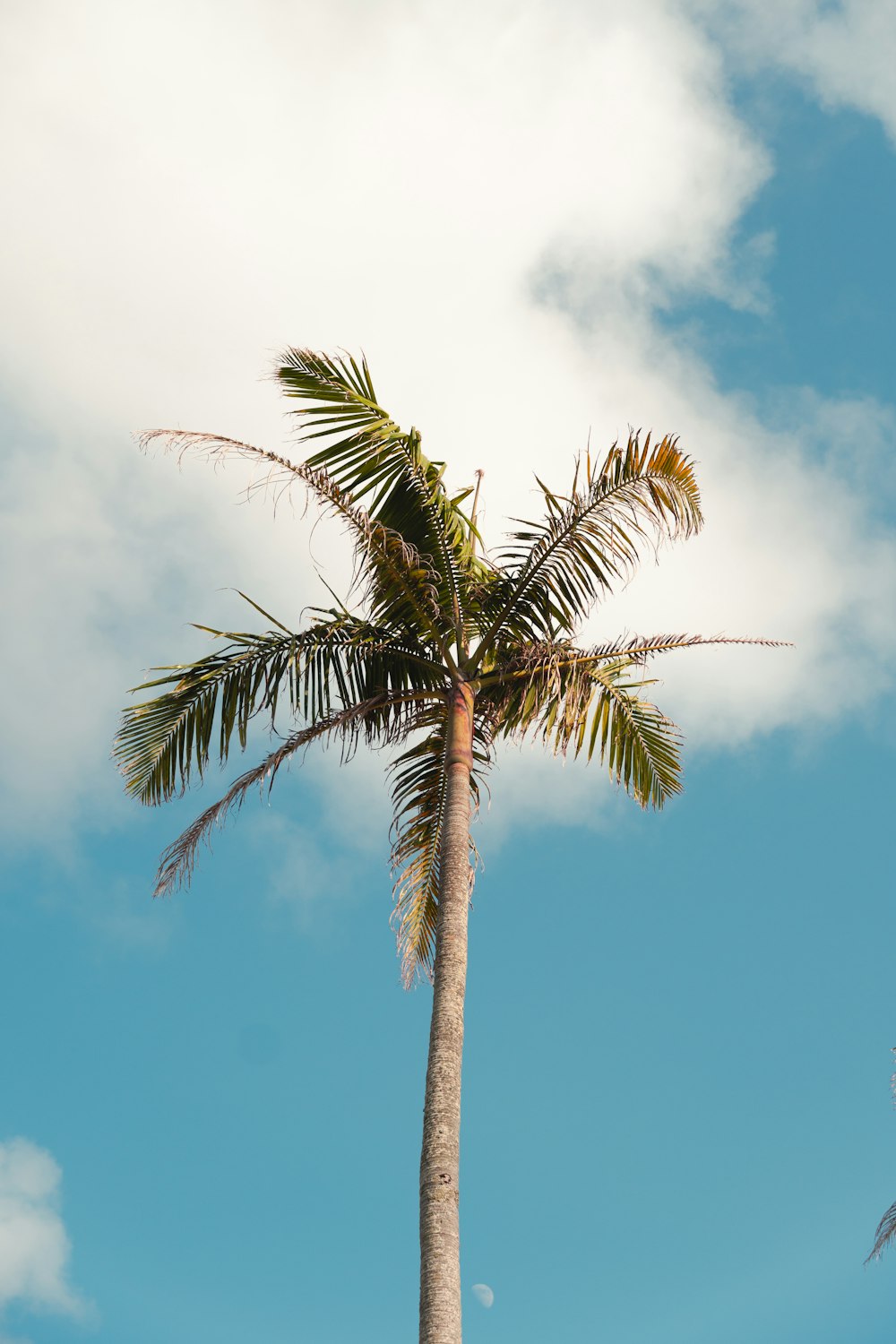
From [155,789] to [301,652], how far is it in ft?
6.27

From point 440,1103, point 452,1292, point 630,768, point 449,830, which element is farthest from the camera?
point 630,768

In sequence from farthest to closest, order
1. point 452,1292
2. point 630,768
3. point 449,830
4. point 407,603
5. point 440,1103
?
point 630,768 < point 407,603 < point 449,830 < point 440,1103 < point 452,1292

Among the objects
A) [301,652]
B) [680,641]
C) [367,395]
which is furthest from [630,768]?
[367,395]

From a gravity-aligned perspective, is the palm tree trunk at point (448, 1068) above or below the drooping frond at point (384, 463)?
below

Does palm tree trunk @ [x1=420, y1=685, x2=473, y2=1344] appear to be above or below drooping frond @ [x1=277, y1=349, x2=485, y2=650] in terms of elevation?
below

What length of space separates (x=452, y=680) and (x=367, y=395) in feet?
8.42

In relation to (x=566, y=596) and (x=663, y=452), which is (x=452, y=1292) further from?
(x=663, y=452)

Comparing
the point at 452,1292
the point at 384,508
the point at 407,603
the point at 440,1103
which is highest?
the point at 384,508

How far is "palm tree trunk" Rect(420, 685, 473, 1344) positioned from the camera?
827 cm

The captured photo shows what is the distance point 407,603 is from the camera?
11.7 metres

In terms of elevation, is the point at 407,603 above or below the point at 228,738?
above

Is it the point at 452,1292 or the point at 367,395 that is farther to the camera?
the point at 367,395

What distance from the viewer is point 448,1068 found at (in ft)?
30.6

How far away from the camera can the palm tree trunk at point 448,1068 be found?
325 inches
